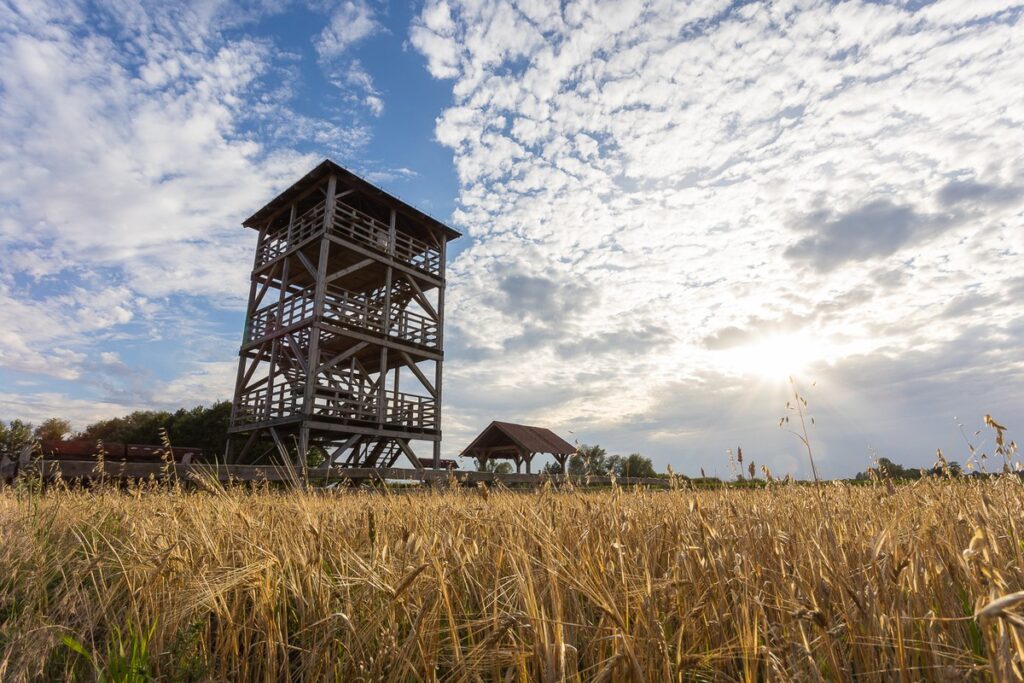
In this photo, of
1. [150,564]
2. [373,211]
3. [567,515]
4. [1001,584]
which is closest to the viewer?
[1001,584]

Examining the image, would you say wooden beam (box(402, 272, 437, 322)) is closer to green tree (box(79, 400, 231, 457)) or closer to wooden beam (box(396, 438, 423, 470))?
wooden beam (box(396, 438, 423, 470))

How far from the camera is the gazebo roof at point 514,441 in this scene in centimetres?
2617

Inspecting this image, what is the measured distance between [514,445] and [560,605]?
1007 inches

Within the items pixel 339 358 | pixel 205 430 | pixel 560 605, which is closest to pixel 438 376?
pixel 339 358

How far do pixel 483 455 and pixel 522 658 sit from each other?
27.7m

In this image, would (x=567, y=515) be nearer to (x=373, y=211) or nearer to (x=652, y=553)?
(x=652, y=553)

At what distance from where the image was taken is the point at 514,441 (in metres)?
26.0

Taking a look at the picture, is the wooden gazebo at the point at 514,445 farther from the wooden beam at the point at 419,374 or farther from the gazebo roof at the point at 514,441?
the wooden beam at the point at 419,374

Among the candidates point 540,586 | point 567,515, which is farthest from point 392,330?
point 540,586

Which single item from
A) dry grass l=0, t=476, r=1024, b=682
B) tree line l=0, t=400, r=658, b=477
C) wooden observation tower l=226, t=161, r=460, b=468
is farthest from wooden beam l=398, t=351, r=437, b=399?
dry grass l=0, t=476, r=1024, b=682

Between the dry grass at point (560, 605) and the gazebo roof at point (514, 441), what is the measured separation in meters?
22.9

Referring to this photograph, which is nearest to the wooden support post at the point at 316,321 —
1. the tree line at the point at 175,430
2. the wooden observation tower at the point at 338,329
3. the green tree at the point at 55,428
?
the wooden observation tower at the point at 338,329

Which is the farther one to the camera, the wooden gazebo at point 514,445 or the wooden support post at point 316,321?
the wooden gazebo at point 514,445

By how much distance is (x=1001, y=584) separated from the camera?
3.64ft
